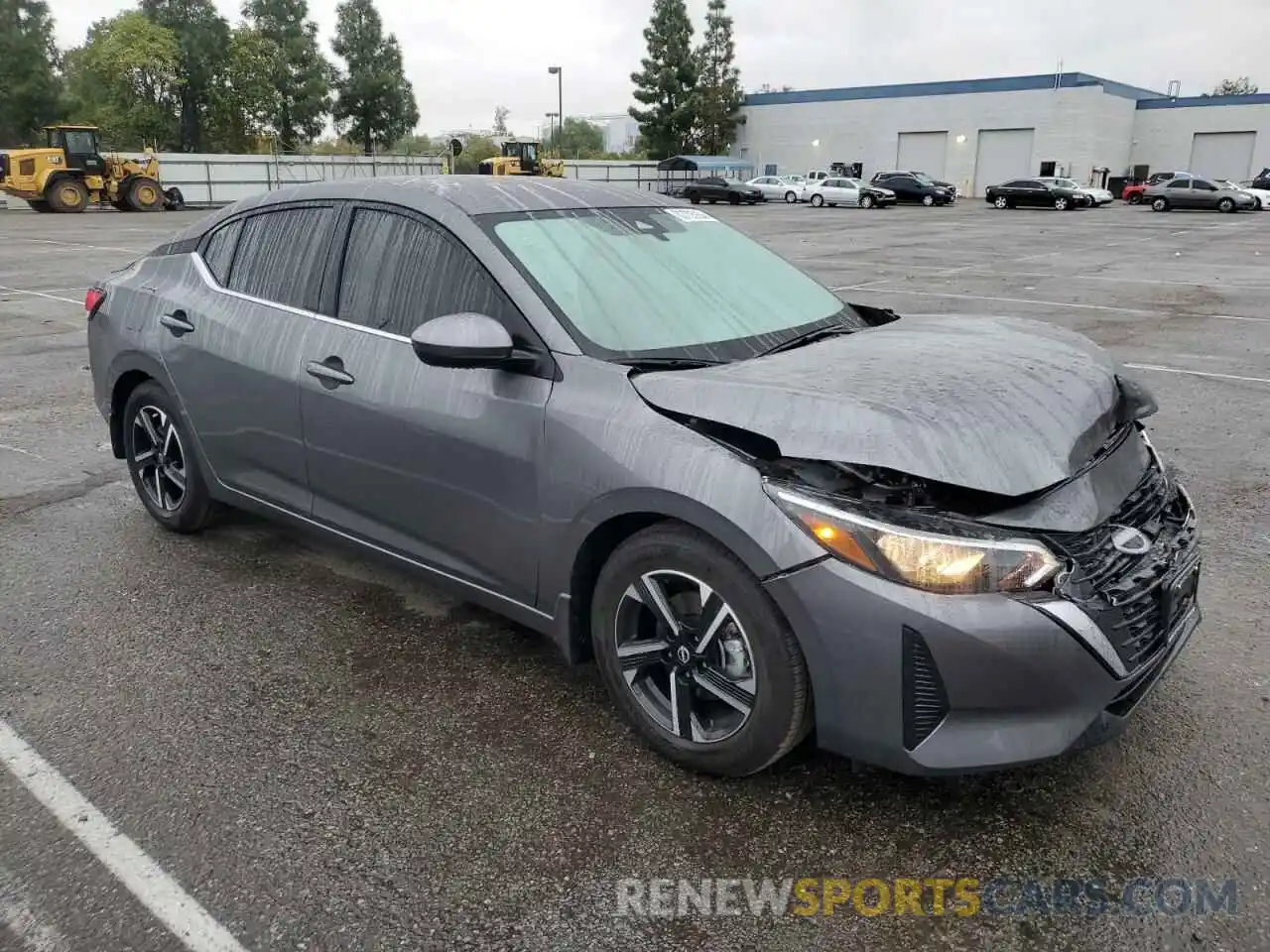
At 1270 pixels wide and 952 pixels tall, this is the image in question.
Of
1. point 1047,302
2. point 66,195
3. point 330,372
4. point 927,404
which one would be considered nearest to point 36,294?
point 330,372

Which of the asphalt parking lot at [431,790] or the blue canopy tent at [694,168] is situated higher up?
the blue canopy tent at [694,168]

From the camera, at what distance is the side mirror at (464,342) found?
2887mm

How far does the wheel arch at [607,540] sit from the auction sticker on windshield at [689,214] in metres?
1.58

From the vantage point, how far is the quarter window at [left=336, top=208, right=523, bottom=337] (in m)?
3.21

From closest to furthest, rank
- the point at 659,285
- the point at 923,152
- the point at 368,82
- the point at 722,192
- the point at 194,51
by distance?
the point at 659,285
the point at 722,192
the point at 194,51
the point at 923,152
the point at 368,82

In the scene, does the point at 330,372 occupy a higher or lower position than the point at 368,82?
lower

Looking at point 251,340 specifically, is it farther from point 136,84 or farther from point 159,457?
point 136,84

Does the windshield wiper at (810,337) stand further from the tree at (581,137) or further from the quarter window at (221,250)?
the tree at (581,137)

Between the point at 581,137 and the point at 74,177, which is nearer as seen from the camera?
the point at 74,177

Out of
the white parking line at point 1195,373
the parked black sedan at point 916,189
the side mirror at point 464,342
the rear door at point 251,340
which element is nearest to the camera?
the side mirror at point 464,342

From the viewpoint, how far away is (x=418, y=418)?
325 centimetres

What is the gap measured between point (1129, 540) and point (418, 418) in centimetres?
211

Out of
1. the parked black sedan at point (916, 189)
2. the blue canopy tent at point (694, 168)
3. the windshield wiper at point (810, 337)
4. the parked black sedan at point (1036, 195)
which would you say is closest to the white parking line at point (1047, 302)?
the windshield wiper at point (810, 337)

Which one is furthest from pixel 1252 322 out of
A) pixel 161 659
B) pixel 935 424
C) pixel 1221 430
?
pixel 161 659
